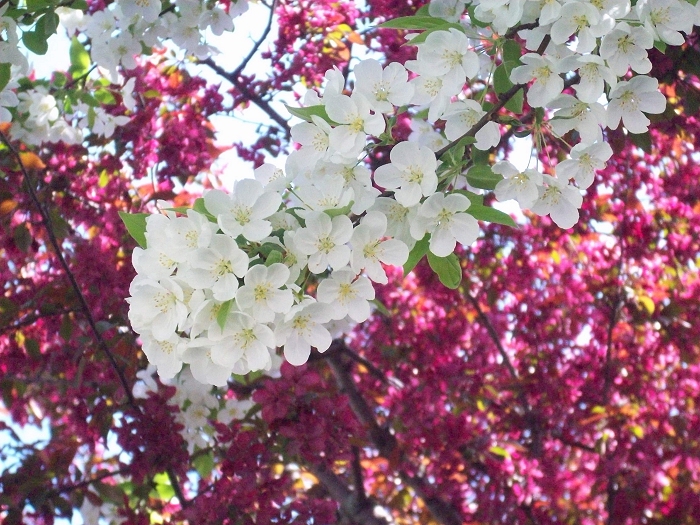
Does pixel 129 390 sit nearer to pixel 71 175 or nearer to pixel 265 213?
pixel 71 175

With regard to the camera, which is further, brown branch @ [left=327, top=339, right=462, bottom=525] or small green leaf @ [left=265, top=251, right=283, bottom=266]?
brown branch @ [left=327, top=339, right=462, bottom=525]

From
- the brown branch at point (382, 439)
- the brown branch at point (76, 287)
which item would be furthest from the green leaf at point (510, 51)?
the brown branch at point (382, 439)

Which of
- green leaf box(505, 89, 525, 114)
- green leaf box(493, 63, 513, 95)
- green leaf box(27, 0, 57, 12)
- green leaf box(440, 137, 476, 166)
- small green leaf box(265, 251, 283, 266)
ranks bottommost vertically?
small green leaf box(265, 251, 283, 266)

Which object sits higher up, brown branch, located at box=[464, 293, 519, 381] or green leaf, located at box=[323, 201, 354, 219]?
brown branch, located at box=[464, 293, 519, 381]

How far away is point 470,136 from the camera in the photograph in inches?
43.4

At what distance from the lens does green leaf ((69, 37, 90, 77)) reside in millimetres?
2489

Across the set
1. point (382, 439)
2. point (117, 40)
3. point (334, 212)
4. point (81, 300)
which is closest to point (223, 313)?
point (334, 212)

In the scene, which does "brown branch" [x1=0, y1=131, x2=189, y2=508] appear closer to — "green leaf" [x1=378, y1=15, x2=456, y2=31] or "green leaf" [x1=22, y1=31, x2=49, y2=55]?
"green leaf" [x1=22, y1=31, x2=49, y2=55]

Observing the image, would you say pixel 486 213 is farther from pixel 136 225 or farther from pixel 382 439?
pixel 382 439

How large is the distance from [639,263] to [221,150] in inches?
66.6

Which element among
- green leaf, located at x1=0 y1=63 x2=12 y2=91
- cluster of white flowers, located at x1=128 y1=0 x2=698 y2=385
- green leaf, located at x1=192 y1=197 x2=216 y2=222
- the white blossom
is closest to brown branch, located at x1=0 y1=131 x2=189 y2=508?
green leaf, located at x1=0 y1=63 x2=12 y2=91

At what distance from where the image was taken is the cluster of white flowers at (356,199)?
982 mm

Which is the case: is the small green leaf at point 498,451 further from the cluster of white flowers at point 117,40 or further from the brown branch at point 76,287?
the cluster of white flowers at point 117,40

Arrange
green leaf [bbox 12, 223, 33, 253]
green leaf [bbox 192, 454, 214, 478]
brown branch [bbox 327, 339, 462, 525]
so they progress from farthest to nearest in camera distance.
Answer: brown branch [bbox 327, 339, 462, 525], green leaf [bbox 192, 454, 214, 478], green leaf [bbox 12, 223, 33, 253]
